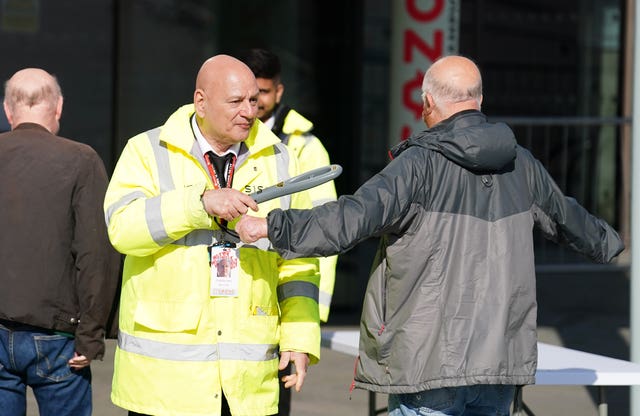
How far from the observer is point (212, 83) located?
393cm

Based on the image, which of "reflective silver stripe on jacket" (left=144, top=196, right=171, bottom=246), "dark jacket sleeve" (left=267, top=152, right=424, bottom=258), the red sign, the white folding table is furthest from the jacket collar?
the red sign

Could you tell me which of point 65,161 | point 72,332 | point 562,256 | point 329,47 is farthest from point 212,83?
point 562,256

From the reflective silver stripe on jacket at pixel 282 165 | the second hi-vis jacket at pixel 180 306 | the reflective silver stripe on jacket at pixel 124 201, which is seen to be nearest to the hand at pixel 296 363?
the second hi-vis jacket at pixel 180 306

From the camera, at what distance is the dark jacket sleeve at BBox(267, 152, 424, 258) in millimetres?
3639

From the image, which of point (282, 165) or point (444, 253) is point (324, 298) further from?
point (444, 253)

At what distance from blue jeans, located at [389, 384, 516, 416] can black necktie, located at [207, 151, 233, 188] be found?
2.80 feet

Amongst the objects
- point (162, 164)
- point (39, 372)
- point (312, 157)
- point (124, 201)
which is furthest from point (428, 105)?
point (39, 372)

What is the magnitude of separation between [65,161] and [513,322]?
162 centimetres

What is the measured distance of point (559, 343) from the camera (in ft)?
28.5

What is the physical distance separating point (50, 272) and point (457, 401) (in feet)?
4.78

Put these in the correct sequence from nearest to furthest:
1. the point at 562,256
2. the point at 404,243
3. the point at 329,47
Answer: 1. the point at 404,243
2. the point at 329,47
3. the point at 562,256

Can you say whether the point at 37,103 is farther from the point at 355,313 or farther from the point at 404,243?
the point at 355,313

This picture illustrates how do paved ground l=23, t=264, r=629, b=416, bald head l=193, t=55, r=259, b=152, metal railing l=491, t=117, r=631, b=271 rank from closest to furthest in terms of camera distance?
1. bald head l=193, t=55, r=259, b=152
2. paved ground l=23, t=264, r=629, b=416
3. metal railing l=491, t=117, r=631, b=271

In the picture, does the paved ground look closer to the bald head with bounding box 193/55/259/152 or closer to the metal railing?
the metal railing
